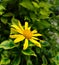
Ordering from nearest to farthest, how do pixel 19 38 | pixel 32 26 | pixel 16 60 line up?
pixel 19 38
pixel 16 60
pixel 32 26

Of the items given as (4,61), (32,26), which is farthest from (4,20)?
(4,61)

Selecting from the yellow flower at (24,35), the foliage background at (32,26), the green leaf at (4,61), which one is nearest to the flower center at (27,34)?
the yellow flower at (24,35)

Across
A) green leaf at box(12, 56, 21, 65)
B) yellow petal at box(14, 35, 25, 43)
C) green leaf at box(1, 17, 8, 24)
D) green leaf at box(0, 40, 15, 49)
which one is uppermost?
green leaf at box(1, 17, 8, 24)

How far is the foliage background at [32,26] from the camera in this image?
2137 mm

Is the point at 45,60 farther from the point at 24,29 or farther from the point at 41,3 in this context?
the point at 41,3

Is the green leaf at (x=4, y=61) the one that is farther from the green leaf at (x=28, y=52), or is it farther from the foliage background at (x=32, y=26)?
the green leaf at (x=28, y=52)

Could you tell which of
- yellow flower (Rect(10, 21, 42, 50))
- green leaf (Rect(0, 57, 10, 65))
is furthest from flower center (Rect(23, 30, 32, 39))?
green leaf (Rect(0, 57, 10, 65))

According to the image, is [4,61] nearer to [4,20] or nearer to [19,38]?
[19,38]

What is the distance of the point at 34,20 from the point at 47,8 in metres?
0.17

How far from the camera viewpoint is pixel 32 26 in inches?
89.5

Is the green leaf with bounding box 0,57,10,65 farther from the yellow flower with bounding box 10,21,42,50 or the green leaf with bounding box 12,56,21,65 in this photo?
the yellow flower with bounding box 10,21,42,50

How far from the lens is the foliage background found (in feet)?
7.01

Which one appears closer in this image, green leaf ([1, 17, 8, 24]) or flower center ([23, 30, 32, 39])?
flower center ([23, 30, 32, 39])

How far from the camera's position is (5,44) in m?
2.11
